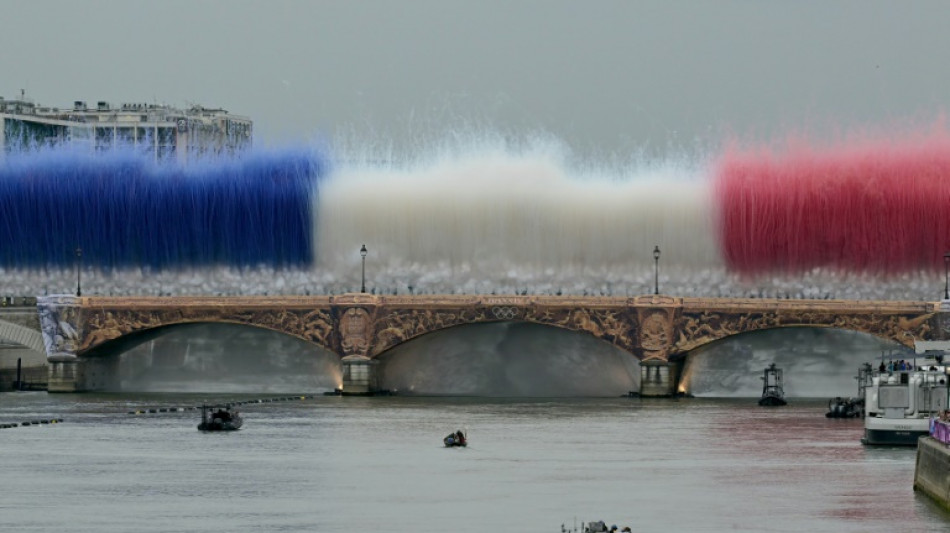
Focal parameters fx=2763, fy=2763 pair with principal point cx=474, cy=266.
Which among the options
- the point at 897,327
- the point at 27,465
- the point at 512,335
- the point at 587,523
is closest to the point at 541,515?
the point at 587,523

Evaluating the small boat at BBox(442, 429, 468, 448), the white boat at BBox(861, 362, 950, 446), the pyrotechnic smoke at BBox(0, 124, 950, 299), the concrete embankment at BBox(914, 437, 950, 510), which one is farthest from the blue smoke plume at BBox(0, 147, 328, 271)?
the concrete embankment at BBox(914, 437, 950, 510)

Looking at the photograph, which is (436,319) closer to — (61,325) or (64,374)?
(61,325)

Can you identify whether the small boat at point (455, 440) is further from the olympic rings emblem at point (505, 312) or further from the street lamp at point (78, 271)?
the street lamp at point (78, 271)

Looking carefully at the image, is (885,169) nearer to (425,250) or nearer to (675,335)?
(675,335)

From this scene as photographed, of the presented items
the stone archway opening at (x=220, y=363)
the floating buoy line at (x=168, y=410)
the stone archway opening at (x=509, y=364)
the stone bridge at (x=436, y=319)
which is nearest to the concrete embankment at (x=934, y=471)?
the floating buoy line at (x=168, y=410)

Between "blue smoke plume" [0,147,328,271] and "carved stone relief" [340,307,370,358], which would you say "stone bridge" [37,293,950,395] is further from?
"blue smoke plume" [0,147,328,271]

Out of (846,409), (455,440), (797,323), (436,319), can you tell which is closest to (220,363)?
(436,319)
